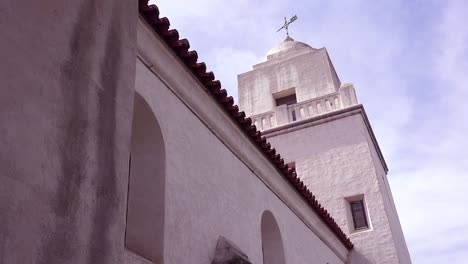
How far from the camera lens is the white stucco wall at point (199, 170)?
206 inches

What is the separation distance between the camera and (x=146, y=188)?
512 centimetres

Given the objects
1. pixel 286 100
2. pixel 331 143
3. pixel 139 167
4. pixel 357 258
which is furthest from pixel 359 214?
pixel 139 167

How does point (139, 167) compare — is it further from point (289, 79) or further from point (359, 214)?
point (289, 79)

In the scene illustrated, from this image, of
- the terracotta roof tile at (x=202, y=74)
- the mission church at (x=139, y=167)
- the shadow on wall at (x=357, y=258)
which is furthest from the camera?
the shadow on wall at (x=357, y=258)

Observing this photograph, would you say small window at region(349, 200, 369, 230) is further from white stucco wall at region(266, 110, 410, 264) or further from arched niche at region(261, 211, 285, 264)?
arched niche at region(261, 211, 285, 264)

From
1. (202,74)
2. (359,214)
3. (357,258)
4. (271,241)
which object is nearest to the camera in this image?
(202,74)

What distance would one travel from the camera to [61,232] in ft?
6.87

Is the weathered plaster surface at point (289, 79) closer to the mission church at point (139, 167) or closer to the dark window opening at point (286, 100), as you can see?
the dark window opening at point (286, 100)

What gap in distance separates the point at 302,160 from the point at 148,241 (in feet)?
→ 34.9

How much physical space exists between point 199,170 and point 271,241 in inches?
120

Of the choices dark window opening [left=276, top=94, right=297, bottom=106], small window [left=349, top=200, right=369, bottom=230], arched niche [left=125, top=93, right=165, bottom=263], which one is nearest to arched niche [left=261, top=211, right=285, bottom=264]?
arched niche [left=125, top=93, right=165, bottom=263]

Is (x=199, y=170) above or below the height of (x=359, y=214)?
below

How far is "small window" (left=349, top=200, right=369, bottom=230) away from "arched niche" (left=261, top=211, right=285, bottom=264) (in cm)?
598

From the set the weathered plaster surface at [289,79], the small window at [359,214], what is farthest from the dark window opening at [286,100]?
the small window at [359,214]
